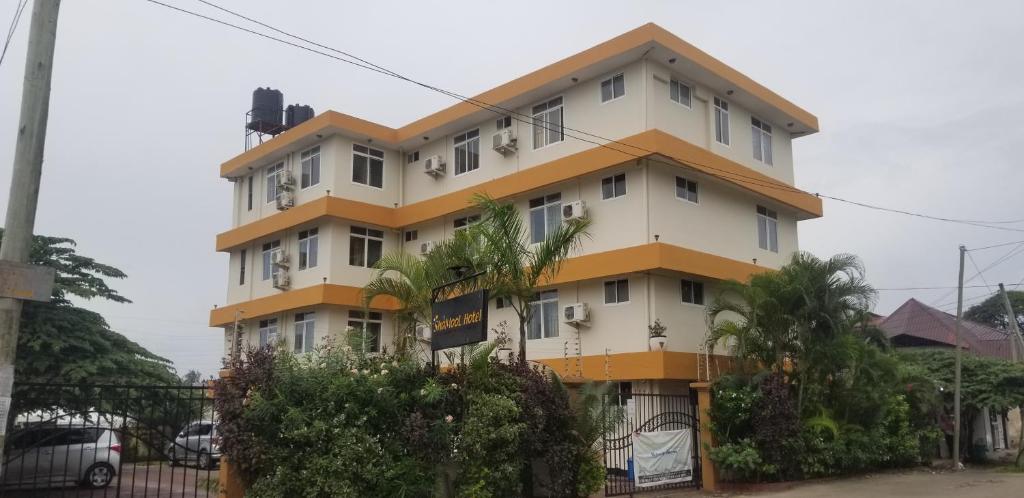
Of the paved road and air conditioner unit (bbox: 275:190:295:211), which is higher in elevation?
air conditioner unit (bbox: 275:190:295:211)

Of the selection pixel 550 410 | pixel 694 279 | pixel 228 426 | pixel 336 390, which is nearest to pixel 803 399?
pixel 694 279

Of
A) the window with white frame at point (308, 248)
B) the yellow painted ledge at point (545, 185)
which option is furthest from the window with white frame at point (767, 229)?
the window with white frame at point (308, 248)

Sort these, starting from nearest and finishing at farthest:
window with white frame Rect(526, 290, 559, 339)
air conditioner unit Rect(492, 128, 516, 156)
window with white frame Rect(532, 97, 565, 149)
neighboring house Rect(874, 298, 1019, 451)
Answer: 1. window with white frame Rect(526, 290, 559, 339)
2. window with white frame Rect(532, 97, 565, 149)
3. air conditioner unit Rect(492, 128, 516, 156)
4. neighboring house Rect(874, 298, 1019, 451)

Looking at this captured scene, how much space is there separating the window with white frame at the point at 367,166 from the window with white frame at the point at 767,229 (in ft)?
37.5

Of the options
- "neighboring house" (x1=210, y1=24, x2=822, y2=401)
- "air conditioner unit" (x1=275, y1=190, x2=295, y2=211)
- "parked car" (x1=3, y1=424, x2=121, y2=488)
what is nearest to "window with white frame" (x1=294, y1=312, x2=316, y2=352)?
"neighboring house" (x1=210, y1=24, x2=822, y2=401)

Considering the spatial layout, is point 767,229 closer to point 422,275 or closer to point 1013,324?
point 1013,324

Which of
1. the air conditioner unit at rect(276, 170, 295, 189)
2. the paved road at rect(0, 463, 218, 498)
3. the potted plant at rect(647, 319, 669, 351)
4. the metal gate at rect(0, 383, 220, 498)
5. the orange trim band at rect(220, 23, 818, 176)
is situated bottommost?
the paved road at rect(0, 463, 218, 498)

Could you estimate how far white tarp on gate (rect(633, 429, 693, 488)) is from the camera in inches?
613

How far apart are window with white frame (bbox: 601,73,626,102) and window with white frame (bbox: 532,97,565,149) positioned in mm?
1461

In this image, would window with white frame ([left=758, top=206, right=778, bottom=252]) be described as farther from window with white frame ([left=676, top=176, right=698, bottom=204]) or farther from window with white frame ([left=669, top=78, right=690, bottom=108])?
window with white frame ([left=669, top=78, right=690, bottom=108])

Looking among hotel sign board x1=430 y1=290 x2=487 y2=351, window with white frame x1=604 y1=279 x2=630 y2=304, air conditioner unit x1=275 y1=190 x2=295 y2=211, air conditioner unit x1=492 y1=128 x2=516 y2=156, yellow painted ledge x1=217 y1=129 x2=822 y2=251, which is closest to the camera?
hotel sign board x1=430 y1=290 x2=487 y2=351

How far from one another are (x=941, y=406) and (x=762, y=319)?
8.51 metres

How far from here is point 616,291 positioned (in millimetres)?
20828

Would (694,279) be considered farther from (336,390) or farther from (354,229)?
(336,390)
